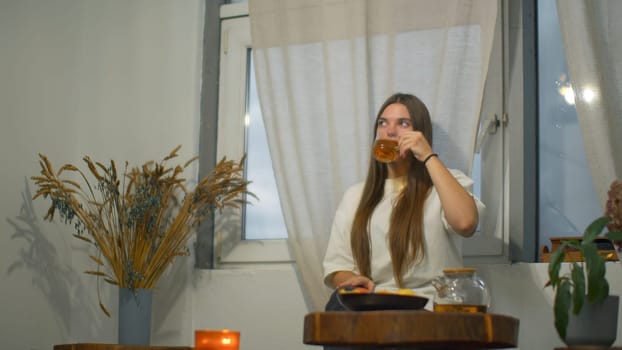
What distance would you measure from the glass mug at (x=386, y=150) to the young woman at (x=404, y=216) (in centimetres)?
2

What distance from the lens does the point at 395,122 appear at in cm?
269

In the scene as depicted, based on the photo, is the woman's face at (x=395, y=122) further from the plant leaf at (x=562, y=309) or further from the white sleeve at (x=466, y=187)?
the plant leaf at (x=562, y=309)

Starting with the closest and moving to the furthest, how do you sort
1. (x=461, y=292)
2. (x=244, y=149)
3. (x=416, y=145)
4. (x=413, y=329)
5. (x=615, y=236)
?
1. (x=413, y=329)
2. (x=461, y=292)
3. (x=615, y=236)
4. (x=416, y=145)
5. (x=244, y=149)

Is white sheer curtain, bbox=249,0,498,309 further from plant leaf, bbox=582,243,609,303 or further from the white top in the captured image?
plant leaf, bbox=582,243,609,303

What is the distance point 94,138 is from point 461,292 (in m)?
2.14

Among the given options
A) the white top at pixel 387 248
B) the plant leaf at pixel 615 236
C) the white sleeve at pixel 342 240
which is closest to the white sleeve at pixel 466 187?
the white top at pixel 387 248

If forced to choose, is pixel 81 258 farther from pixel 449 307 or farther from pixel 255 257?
pixel 449 307

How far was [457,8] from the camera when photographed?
9.25 feet

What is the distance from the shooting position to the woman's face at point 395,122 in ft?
8.77

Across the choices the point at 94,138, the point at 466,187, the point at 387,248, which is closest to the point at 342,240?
the point at 387,248

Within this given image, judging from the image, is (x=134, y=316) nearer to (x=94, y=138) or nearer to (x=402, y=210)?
(x=94, y=138)

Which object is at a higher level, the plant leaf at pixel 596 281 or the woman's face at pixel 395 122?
the woman's face at pixel 395 122

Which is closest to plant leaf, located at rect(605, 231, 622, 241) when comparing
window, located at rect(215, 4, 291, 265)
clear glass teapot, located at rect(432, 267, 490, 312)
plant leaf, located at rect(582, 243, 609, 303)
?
plant leaf, located at rect(582, 243, 609, 303)

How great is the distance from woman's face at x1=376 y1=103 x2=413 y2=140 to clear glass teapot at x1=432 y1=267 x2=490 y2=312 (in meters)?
0.85
